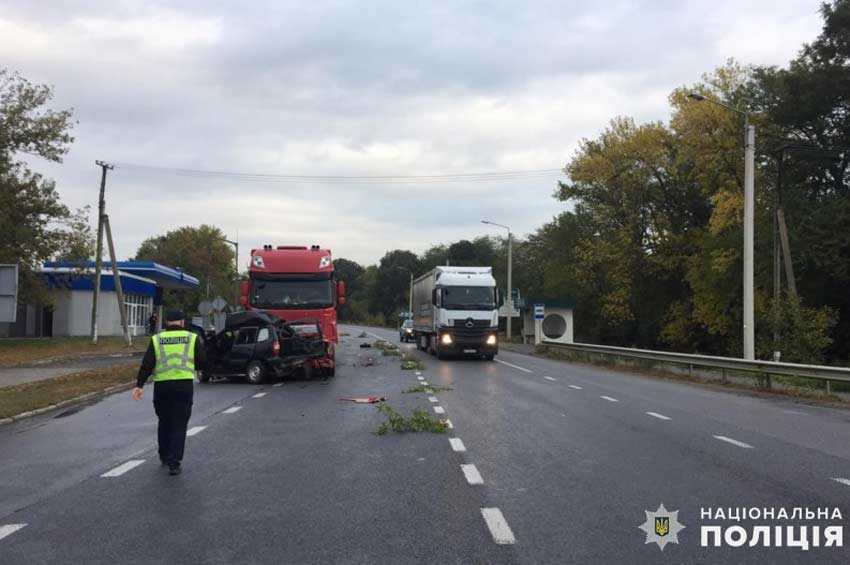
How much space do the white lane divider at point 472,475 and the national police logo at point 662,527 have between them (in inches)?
72.9

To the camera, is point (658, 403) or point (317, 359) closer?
point (658, 403)

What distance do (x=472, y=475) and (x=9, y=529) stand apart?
14.0ft

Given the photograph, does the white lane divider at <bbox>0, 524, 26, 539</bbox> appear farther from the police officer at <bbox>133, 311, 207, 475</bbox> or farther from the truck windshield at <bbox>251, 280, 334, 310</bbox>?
the truck windshield at <bbox>251, 280, 334, 310</bbox>

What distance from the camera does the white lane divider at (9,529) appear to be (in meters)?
6.15

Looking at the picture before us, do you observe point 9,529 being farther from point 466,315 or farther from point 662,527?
point 466,315

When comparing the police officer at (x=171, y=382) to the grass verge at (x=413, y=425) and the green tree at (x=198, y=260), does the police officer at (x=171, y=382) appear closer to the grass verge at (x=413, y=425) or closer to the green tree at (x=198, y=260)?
the grass verge at (x=413, y=425)

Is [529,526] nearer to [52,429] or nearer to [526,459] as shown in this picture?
[526,459]

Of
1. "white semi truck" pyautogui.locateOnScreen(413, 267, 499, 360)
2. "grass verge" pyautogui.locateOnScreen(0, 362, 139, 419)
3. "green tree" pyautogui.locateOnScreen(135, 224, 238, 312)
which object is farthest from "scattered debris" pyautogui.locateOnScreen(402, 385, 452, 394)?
"green tree" pyautogui.locateOnScreen(135, 224, 238, 312)

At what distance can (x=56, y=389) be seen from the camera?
18.7 meters

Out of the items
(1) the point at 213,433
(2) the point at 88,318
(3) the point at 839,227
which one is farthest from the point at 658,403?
(2) the point at 88,318

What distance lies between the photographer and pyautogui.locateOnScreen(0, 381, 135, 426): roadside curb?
545 inches

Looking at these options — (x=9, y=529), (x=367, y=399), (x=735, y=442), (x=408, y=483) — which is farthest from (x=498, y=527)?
(x=367, y=399)

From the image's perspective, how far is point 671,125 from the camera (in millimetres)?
43750

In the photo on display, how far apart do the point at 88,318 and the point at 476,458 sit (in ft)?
174
